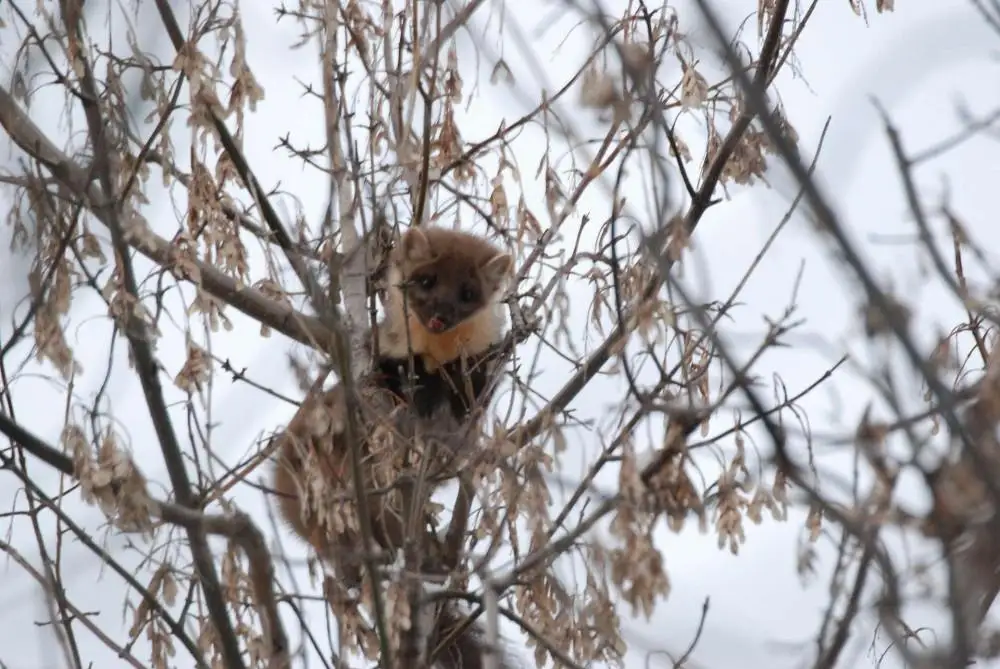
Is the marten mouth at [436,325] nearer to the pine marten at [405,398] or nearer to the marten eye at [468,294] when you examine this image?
the pine marten at [405,398]

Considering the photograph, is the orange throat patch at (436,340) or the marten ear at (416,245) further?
the orange throat patch at (436,340)

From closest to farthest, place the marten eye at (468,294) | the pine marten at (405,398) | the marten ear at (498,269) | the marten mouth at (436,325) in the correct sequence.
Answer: the pine marten at (405,398), the marten ear at (498,269), the marten mouth at (436,325), the marten eye at (468,294)

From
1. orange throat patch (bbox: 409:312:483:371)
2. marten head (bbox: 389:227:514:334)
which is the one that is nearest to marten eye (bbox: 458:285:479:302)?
marten head (bbox: 389:227:514:334)

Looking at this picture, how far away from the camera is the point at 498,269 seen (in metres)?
5.56

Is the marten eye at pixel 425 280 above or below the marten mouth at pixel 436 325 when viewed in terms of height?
above

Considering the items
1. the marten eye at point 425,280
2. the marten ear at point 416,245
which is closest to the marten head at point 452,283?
the marten eye at point 425,280

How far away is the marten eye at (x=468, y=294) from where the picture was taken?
21.1 ft

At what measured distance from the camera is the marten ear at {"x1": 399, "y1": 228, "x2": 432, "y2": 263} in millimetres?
5313

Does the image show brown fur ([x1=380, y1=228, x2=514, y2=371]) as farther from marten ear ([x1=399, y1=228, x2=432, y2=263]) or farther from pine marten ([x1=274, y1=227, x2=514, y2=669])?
marten ear ([x1=399, y1=228, x2=432, y2=263])

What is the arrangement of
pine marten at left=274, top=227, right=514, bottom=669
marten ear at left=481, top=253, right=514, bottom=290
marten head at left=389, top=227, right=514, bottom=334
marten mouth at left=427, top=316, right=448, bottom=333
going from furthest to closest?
marten head at left=389, top=227, right=514, bottom=334 < marten mouth at left=427, top=316, right=448, bottom=333 < marten ear at left=481, top=253, right=514, bottom=290 < pine marten at left=274, top=227, right=514, bottom=669

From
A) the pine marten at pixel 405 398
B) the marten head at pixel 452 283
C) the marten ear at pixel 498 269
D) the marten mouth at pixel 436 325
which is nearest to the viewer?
the pine marten at pixel 405 398

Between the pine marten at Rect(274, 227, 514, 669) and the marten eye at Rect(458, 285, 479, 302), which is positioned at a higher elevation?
the marten eye at Rect(458, 285, 479, 302)

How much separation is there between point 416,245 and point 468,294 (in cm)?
94

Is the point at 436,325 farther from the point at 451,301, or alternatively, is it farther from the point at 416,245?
the point at 416,245
